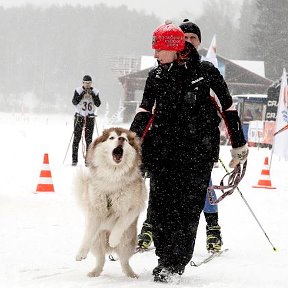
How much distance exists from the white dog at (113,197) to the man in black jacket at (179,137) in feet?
0.49

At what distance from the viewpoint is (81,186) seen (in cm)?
384

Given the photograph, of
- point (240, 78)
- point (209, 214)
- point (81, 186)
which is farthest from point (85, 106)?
point (240, 78)

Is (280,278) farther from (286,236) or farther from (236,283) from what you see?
(286,236)

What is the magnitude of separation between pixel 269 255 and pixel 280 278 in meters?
0.90

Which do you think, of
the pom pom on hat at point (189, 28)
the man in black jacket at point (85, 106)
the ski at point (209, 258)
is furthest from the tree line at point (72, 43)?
the ski at point (209, 258)

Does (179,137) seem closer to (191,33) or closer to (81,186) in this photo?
(81,186)

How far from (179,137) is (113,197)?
1.96ft

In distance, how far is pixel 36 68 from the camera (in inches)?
4188

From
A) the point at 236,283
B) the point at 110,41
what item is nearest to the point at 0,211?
the point at 236,283

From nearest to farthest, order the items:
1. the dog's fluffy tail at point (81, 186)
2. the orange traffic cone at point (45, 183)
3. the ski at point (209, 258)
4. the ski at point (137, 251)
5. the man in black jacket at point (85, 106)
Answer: the dog's fluffy tail at point (81, 186), the ski at point (209, 258), the ski at point (137, 251), the orange traffic cone at point (45, 183), the man in black jacket at point (85, 106)

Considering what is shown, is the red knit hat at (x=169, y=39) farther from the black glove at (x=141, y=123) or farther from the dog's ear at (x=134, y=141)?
the dog's ear at (x=134, y=141)

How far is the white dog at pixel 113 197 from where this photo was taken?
145 inches

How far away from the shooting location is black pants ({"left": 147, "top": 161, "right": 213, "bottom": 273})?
3.68 metres

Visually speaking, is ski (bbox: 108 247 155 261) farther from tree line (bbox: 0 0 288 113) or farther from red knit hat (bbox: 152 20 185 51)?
tree line (bbox: 0 0 288 113)
